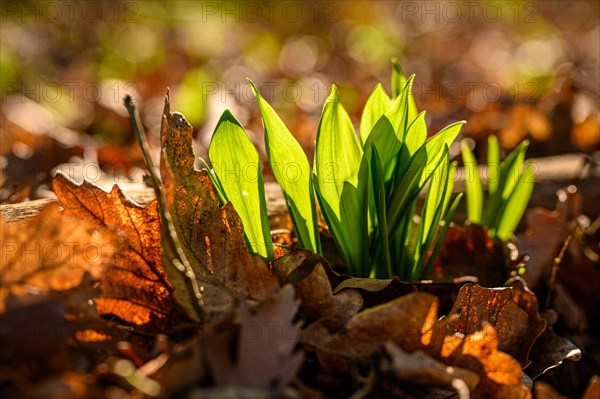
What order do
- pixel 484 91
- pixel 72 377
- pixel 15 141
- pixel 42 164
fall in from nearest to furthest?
1. pixel 72 377
2. pixel 42 164
3. pixel 15 141
4. pixel 484 91

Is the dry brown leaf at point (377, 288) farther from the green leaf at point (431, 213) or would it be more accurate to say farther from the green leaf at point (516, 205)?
the green leaf at point (516, 205)

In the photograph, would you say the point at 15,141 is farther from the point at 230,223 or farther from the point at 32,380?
the point at 32,380

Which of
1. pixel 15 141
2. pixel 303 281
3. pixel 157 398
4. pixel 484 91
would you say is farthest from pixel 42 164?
pixel 484 91

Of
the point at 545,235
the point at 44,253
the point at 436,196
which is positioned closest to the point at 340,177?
the point at 436,196

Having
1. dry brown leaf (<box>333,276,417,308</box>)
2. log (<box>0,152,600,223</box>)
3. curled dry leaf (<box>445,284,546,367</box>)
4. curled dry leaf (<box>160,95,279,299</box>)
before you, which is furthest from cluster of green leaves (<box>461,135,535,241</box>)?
curled dry leaf (<box>160,95,279,299</box>)

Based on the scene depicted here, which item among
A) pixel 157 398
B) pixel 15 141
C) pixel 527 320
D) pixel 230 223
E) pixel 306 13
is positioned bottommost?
pixel 527 320

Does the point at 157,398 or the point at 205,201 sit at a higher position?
the point at 205,201
